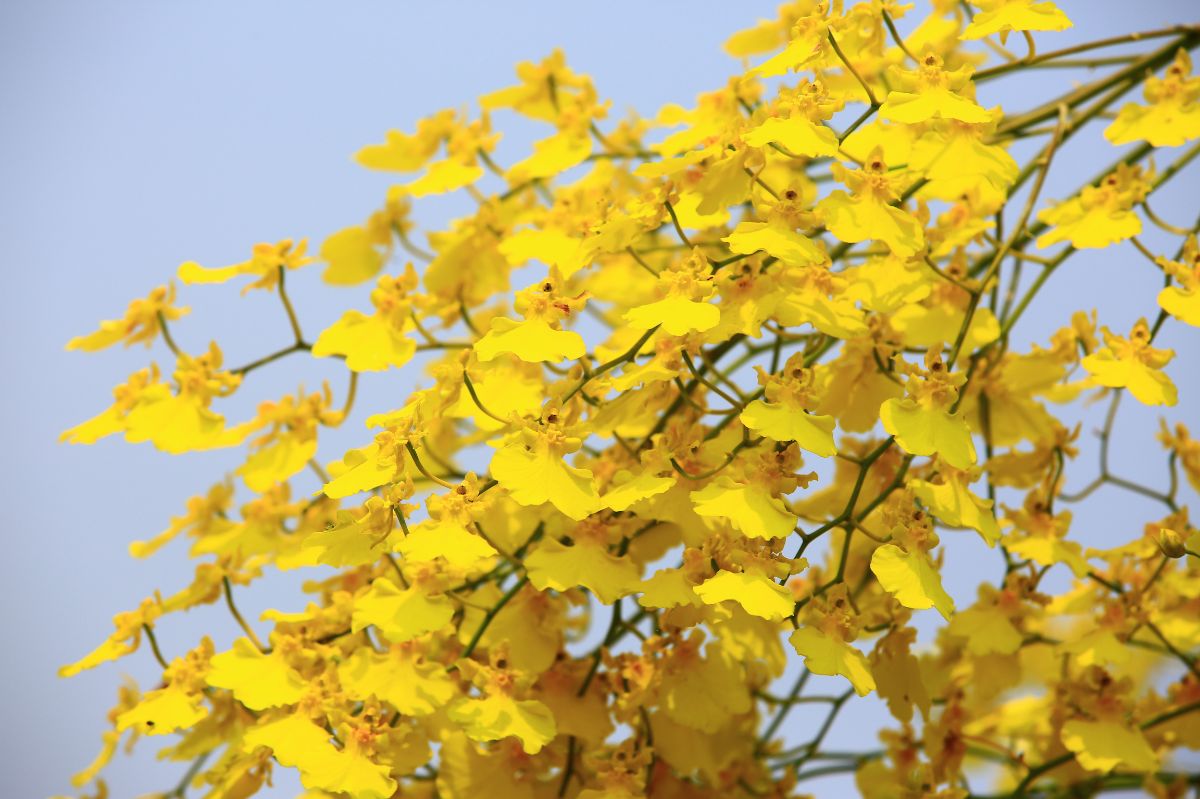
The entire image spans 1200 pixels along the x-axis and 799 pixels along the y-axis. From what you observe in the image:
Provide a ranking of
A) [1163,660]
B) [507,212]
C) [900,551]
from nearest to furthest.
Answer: [900,551], [507,212], [1163,660]

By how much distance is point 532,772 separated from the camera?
2.02 feet

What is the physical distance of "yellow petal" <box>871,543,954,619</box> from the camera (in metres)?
0.47

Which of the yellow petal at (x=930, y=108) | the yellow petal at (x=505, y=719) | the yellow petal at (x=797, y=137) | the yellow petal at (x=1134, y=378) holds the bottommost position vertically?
the yellow petal at (x=505, y=719)

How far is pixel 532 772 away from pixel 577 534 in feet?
0.50

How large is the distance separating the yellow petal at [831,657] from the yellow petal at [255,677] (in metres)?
0.22

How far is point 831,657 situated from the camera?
1.60 ft

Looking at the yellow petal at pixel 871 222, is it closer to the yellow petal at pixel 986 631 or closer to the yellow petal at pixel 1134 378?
the yellow petal at pixel 1134 378

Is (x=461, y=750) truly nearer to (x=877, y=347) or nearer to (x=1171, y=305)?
(x=877, y=347)

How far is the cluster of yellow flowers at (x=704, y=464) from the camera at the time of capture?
49 cm

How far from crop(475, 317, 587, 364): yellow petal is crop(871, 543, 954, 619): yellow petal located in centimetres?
14

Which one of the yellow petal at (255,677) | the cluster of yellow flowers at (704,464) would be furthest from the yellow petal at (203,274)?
the yellow petal at (255,677)

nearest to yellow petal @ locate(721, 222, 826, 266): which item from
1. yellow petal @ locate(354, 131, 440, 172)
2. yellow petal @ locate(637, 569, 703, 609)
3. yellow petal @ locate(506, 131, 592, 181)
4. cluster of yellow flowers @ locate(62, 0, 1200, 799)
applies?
cluster of yellow flowers @ locate(62, 0, 1200, 799)

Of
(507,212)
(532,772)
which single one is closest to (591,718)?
(532,772)

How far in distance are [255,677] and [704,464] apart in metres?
0.22
